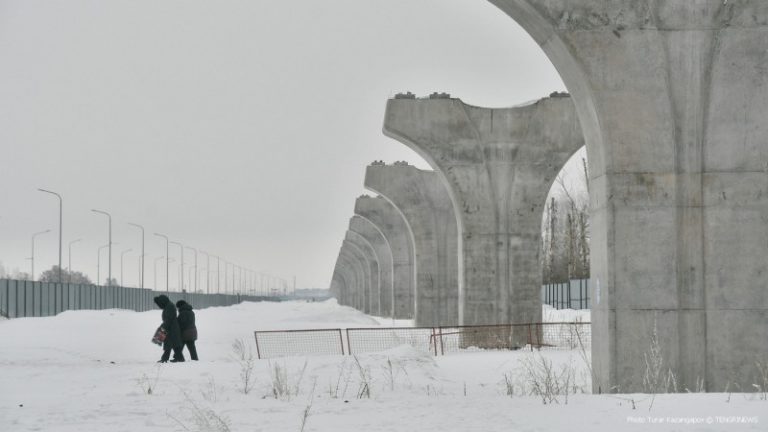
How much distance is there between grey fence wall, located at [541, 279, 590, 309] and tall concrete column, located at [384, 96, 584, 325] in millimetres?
22586

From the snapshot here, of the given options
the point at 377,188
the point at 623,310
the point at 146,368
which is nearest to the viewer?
the point at 623,310

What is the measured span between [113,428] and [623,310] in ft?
22.3

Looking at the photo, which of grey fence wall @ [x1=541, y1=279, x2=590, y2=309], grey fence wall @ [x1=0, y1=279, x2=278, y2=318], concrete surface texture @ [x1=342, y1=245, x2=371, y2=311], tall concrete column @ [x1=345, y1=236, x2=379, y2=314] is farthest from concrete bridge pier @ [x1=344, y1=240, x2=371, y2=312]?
grey fence wall @ [x1=541, y1=279, x2=590, y2=309]

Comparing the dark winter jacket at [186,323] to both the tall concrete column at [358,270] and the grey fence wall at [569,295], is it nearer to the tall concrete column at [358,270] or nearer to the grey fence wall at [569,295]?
the grey fence wall at [569,295]

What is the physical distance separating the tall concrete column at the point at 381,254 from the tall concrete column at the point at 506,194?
104 feet

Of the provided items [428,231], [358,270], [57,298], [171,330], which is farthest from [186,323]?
[358,270]

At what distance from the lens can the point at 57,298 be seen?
172 ft

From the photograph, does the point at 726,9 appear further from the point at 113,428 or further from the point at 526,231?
the point at 526,231

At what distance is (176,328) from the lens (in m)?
18.0

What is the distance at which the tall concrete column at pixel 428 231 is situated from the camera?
3719cm

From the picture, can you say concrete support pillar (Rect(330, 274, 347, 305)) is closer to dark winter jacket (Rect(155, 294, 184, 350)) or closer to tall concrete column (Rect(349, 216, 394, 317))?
tall concrete column (Rect(349, 216, 394, 317))

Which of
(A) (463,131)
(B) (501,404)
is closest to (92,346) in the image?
(A) (463,131)

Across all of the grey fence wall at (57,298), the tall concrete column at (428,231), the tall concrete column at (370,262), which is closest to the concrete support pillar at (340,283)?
the tall concrete column at (370,262)

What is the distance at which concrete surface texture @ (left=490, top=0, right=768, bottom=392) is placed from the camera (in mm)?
12516
